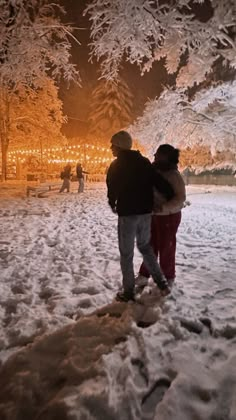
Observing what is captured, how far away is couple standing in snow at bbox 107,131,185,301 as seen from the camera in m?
4.07

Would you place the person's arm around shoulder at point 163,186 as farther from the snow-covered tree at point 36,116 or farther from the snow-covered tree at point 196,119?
the snow-covered tree at point 36,116

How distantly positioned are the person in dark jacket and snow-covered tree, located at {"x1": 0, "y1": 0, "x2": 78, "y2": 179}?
515 centimetres

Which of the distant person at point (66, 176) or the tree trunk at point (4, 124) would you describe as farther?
the tree trunk at point (4, 124)

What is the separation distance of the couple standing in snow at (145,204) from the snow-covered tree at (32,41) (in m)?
5.16

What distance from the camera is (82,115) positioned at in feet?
185

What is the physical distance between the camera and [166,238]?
478 cm

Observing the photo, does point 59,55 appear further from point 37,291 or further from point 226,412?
point 226,412

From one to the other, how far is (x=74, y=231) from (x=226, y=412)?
698 cm

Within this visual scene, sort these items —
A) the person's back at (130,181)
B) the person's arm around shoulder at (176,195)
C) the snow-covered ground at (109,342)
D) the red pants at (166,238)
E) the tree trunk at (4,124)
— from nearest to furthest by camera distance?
1. the snow-covered ground at (109,342)
2. the person's back at (130,181)
3. the person's arm around shoulder at (176,195)
4. the red pants at (166,238)
5. the tree trunk at (4,124)

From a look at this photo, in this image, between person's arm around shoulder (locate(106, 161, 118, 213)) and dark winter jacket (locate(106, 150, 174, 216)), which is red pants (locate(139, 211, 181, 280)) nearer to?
dark winter jacket (locate(106, 150, 174, 216))

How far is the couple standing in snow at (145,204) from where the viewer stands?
13.4 ft

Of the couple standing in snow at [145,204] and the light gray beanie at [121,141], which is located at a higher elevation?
the light gray beanie at [121,141]

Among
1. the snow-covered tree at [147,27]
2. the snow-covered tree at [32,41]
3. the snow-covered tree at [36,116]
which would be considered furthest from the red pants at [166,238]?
the snow-covered tree at [36,116]

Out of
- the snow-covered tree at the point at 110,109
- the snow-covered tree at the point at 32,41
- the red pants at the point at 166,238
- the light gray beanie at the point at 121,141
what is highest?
the snow-covered tree at the point at 110,109
